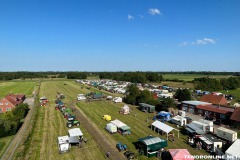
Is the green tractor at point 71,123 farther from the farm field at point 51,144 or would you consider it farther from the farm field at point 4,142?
the farm field at point 4,142

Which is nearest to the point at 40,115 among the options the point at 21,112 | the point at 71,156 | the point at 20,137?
the point at 21,112

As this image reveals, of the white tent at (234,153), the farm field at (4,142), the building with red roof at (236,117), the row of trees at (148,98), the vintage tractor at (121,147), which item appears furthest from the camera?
the row of trees at (148,98)

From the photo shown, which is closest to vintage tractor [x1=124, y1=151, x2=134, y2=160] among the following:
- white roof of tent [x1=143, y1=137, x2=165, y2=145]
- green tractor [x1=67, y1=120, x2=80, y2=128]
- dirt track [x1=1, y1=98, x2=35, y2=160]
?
white roof of tent [x1=143, y1=137, x2=165, y2=145]

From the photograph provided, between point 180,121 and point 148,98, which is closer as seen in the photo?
point 180,121

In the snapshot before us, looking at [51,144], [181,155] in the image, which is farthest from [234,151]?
[51,144]

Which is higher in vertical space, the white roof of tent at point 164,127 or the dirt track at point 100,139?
the white roof of tent at point 164,127

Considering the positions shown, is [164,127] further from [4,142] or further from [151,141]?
[4,142]

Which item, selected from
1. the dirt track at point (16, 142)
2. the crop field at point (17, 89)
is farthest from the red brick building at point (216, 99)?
the crop field at point (17, 89)

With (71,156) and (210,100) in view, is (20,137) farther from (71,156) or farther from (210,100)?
(210,100)

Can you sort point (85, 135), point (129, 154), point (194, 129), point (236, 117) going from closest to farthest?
point (129, 154), point (194, 129), point (85, 135), point (236, 117)
